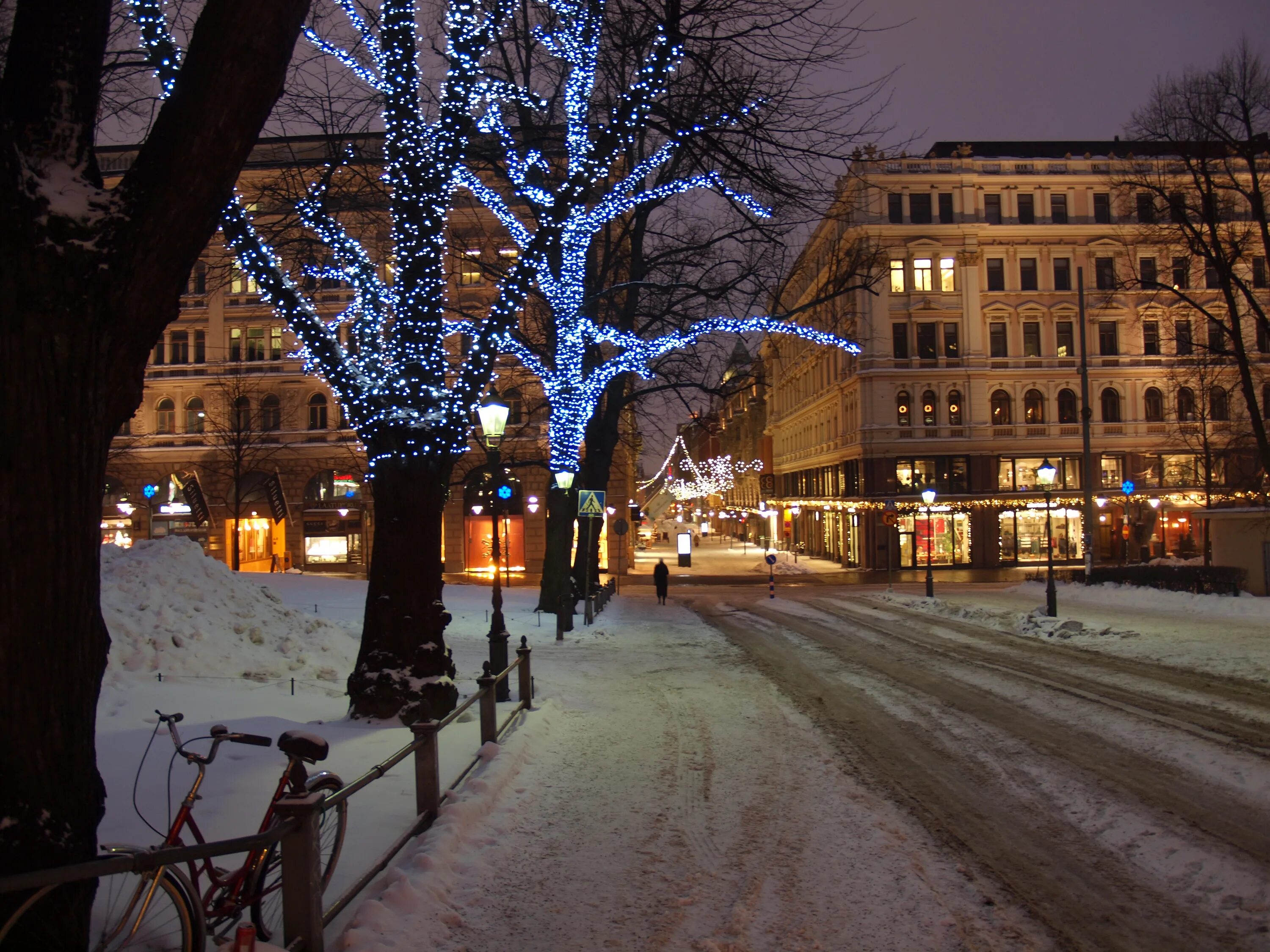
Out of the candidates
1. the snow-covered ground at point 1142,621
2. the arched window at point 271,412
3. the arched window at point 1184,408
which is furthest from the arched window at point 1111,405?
the arched window at point 271,412

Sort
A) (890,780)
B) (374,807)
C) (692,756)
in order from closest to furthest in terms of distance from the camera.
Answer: (374,807) < (890,780) < (692,756)

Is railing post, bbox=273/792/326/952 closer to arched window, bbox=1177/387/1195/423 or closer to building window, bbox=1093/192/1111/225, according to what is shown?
arched window, bbox=1177/387/1195/423

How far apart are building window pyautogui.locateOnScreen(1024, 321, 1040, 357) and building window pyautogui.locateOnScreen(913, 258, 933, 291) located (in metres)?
5.39

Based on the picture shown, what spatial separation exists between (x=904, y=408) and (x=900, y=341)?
3443mm

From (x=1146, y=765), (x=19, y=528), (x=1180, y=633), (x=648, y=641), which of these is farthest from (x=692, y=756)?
(x=1180, y=633)

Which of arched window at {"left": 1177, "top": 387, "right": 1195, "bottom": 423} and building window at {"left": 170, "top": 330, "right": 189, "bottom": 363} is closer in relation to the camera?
arched window at {"left": 1177, "top": 387, "right": 1195, "bottom": 423}

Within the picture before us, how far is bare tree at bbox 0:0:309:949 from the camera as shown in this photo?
3.58 metres

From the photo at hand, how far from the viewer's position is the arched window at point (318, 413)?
42.2m

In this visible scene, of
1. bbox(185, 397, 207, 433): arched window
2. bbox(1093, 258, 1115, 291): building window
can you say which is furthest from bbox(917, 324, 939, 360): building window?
bbox(185, 397, 207, 433): arched window

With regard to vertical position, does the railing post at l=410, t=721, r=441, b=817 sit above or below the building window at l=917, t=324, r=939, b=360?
below

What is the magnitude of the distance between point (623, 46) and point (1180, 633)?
14619 millimetres

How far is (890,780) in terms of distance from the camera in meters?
7.82

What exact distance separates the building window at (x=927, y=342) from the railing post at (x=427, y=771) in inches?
1711

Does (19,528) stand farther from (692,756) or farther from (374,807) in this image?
(692,756)
